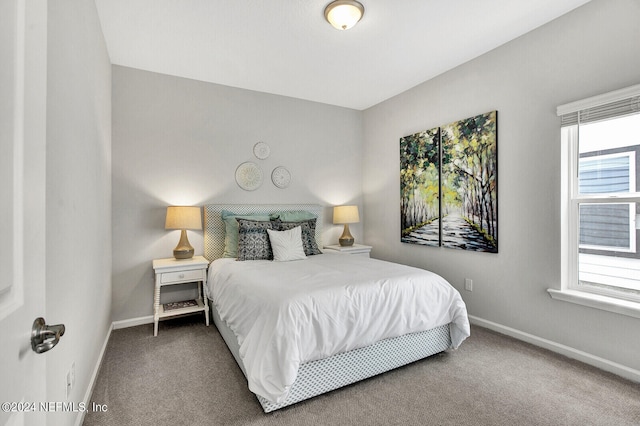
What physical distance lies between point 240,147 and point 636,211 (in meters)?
3.77

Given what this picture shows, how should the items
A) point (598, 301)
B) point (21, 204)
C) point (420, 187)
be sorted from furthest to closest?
point (420, 187), point (598, 301), point (21, 204)

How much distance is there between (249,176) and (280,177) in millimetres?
430

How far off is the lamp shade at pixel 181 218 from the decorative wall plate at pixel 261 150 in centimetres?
116

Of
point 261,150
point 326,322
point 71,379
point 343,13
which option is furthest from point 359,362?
point 261,150

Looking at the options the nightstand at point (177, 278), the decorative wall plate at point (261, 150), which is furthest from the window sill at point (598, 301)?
the decorative wall plate at point (261, 150)

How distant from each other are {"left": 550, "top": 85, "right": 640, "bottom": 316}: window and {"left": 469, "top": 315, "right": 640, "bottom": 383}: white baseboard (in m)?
0.45

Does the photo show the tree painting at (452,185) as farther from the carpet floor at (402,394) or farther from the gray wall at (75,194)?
the gray wall at (75,194)

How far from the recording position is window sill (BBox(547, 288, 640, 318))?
2.17 m

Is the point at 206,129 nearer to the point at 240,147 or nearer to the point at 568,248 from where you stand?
the point at 240,147

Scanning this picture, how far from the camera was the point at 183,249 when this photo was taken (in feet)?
10.8

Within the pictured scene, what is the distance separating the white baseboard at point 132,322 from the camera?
10.6 ft

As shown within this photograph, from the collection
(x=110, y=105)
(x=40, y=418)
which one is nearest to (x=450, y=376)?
(x=40, y=418)

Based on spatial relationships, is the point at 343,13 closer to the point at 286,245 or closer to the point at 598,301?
the point at 286,245

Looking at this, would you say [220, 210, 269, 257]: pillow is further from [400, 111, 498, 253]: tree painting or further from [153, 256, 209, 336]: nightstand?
[400, 111, 498, 253]: tree painting
